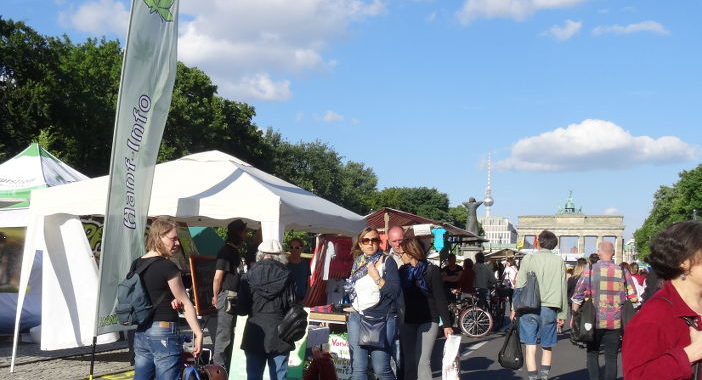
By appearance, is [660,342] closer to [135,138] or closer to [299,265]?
[135,138]

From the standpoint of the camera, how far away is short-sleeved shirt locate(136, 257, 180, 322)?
5.64 metres

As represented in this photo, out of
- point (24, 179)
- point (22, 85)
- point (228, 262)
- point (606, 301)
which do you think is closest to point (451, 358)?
point (606, 301)

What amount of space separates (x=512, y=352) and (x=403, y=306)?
94.1 inches

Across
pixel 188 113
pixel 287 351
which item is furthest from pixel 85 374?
pixel 188 113

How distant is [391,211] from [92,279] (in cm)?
1037

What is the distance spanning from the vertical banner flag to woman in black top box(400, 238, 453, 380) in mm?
2806

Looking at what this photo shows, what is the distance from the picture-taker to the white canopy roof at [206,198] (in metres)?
9.32

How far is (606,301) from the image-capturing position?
345 inches

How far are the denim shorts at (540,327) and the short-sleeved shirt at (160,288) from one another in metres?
4.95

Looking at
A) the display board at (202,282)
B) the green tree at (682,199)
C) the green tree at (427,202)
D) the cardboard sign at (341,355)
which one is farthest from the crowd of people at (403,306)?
the green tree at (427,202)

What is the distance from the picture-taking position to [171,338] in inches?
225

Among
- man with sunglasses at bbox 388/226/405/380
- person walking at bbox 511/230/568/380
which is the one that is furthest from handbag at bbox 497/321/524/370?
man with sunglasses at bbox 388/226/405/380

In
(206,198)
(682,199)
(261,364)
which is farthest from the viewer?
(682,199)

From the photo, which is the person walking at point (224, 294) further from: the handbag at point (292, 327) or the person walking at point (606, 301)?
the person walking at point (606, 301)
